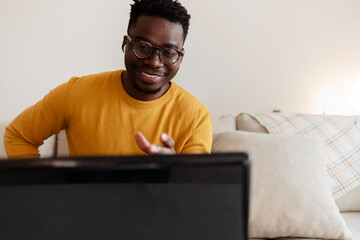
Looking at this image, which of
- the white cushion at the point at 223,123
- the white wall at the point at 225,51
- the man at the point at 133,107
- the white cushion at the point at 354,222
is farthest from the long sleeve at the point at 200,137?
the white wall at the point at 225,51

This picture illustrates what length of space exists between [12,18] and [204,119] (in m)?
1.35

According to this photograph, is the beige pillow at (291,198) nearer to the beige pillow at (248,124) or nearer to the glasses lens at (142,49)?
the beige pillow at (248,124)

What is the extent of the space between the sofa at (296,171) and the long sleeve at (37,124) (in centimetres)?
47

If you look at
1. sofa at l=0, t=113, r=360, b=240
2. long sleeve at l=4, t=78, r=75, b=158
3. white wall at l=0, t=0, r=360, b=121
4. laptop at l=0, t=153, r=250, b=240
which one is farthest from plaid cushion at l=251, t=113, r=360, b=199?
laptop at l=0, t=153, r=250, b=240

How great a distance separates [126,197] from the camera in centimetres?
34

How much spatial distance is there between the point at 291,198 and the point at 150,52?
2.53 ft

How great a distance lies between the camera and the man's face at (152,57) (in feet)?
3.12

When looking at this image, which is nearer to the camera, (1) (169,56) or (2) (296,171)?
(1) (169,56)

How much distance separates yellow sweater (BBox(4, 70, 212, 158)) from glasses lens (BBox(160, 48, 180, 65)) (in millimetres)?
151

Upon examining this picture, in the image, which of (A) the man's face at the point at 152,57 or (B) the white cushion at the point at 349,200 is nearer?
(A) the man's face at the point at 152,57

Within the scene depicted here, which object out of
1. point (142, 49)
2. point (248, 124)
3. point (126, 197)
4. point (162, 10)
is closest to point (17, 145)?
point (142, 49)

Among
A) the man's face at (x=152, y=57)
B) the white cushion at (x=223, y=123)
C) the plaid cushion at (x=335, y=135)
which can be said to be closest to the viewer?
the man's face at (x=152, y=57)

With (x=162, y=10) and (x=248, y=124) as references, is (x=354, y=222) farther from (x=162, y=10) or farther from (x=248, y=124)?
(x=162, y=10)

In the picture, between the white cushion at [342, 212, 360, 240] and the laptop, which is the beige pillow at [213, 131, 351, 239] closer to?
the white cushion at [342, 212, 360, 240]
